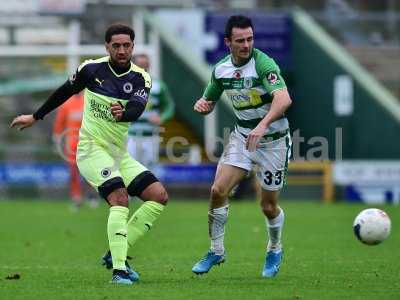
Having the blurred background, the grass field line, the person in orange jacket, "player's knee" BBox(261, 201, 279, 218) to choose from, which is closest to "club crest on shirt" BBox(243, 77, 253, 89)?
"player's knee" BBox(261, 201, 279, 218)

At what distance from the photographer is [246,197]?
2434 centimetres

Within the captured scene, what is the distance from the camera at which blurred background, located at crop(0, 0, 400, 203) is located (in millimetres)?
26922

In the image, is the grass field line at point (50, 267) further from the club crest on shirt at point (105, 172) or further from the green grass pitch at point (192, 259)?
the club crest on shirt at point (105, 172)

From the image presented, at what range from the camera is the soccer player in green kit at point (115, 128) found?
9.55 metres

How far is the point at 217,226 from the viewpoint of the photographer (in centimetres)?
1012

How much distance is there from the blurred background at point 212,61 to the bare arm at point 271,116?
15799mm

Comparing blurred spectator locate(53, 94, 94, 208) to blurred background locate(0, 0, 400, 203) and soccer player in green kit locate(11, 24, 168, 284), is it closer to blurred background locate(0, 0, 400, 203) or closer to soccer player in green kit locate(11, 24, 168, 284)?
blurred background locate(0, 0, 400, 203)

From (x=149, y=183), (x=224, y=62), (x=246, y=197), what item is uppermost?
(x=224, y=62)

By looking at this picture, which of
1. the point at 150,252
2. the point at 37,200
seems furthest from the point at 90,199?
the point at 150,252

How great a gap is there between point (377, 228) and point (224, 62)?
2006 millimetres

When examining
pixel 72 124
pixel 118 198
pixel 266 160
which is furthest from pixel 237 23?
pixel 72 124

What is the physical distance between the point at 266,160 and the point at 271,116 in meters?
0.71

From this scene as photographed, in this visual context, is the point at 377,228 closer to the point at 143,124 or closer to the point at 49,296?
the point at 49,296

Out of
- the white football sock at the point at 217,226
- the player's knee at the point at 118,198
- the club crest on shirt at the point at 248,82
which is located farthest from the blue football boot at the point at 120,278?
the club crest on shirt at the point at 248,82
